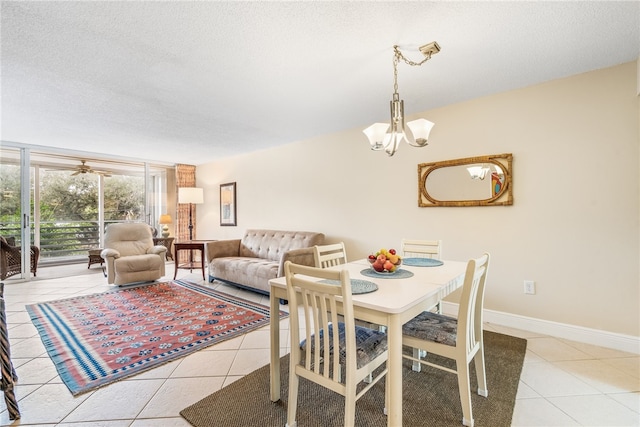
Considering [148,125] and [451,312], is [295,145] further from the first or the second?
[451,312]

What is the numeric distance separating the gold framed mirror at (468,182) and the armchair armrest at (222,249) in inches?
122

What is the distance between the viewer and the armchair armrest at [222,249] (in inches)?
184

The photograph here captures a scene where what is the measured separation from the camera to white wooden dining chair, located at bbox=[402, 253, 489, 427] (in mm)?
1542

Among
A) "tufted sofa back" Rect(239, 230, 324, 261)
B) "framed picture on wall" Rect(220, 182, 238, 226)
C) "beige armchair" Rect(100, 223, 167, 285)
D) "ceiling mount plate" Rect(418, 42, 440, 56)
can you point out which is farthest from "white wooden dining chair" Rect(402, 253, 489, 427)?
Answer: "framed picture on wall" Rect(220, 182, 238, 226)

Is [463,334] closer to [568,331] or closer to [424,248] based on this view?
[424,248]

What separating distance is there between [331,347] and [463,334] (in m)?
0.69

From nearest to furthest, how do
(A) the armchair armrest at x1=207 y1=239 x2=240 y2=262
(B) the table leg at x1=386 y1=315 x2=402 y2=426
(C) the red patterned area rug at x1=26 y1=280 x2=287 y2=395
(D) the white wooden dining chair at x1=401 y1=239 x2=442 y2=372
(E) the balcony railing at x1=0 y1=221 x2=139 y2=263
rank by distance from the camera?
(B) the table leg at x1=386 y1=315 x2=402 y2=426, (C) the red patterned area rug at x1=26 y1=280 x2=287 y2=395, (D) the white wooden dining chair at x1=401 y1=239 x2=442 y2=372, (A) the armchair armrest at x1=207 y1=239 x2=240 y2=262, (E) the balcony railing at x1=0 y1=221 x2=139 y2=263

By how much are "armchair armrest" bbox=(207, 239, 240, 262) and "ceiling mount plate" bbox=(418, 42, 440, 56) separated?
12.9 ft

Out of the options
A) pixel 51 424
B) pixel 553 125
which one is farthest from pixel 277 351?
pixel 553 125

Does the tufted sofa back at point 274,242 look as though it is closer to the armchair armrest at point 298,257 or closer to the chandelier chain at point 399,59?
the armchair armrest at point 298,257

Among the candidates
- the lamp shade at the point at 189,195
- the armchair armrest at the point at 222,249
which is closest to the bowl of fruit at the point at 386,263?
the armchair armrest at the point at 222,249

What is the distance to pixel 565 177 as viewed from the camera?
2580 mm

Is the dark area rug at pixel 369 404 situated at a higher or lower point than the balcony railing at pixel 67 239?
lower

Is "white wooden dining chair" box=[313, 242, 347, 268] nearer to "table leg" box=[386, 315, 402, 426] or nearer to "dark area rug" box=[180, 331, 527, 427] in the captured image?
"dark area rug" box=[180, 331, 527, 427]
